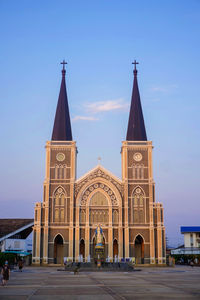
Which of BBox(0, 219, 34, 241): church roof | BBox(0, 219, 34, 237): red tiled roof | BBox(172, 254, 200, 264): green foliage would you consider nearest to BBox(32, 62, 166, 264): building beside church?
BBox(172, 254, 200, 264): green foliage

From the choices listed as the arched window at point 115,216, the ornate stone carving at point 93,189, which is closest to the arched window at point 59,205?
the ornate stone carving at point 93,189

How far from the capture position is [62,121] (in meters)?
69.2

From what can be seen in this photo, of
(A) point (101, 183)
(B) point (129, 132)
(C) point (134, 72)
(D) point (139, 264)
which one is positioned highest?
(C) point (134, 72)

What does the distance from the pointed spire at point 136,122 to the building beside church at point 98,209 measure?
182mm

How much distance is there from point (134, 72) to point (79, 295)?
57257 millimetres

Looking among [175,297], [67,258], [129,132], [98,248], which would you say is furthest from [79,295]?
[129,132]

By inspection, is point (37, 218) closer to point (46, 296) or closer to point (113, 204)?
point (113, 204)

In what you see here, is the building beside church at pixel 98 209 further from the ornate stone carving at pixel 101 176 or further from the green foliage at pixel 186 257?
the green foliage at pixel 186 257

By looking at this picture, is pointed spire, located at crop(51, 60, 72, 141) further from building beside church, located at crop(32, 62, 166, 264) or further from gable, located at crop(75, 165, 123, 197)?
gable, located at crop(75, 165, 123, 197)

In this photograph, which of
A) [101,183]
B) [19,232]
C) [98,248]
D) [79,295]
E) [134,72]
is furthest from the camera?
[19,232]

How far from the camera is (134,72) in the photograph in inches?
2820

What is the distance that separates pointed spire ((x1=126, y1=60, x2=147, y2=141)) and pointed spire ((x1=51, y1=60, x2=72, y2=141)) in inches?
404

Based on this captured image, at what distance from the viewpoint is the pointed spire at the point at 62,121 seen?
→ 225 ft

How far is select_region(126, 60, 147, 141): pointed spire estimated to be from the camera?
68.6 m
